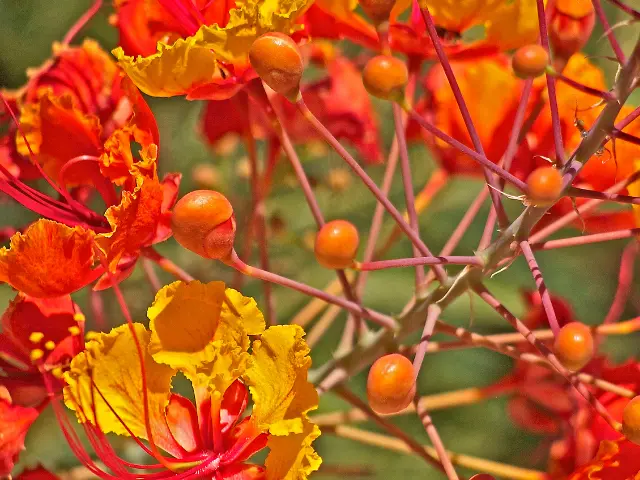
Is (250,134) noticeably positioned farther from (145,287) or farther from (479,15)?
(145,287)

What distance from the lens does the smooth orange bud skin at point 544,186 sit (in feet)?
2.76

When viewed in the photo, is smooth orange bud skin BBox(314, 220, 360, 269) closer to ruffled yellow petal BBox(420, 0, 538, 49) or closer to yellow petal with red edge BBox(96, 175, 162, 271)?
yellow petal with red edge BBox(96, 175, 162, 271)

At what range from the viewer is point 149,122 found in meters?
1.08

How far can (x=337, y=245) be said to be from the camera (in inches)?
36.5

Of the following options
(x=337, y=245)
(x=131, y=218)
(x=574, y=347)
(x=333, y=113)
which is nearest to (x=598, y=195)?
(x=574, y=347)

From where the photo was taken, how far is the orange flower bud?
1081mm

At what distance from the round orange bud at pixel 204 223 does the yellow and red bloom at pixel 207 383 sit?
73 mm

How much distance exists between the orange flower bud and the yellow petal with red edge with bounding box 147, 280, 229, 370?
50 cm

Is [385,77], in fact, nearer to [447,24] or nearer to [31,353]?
[447,24]

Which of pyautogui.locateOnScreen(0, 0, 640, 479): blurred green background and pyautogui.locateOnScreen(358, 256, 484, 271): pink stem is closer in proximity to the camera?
pyautogui.locateOnScreen(358, 256, 484, 271): pink stem

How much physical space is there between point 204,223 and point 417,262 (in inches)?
9.2

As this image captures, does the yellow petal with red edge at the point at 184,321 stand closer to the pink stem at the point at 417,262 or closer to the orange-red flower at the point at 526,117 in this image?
the pink stem at the point at 417,262

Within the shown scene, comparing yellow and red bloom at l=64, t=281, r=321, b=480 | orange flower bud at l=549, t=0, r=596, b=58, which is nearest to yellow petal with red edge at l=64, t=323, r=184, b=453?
yellow and red bloom at l=64, t=281, r=321, b=480

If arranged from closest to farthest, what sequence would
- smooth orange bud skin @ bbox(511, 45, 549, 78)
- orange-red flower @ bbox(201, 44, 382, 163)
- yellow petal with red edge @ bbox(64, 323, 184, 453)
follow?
smooth orange bud skin @ bbox(511, 45, 549, 78) → yellow petal with red edge @ bbox(64, 323, 184, 453) → orange-red flower @ bbox(201, 44, 382, 163)
